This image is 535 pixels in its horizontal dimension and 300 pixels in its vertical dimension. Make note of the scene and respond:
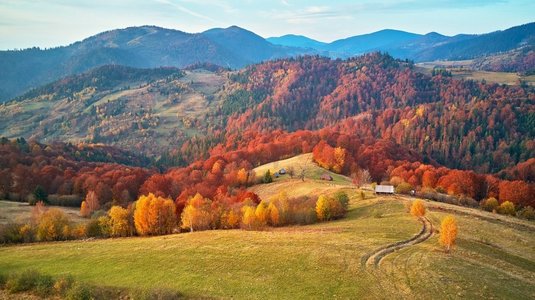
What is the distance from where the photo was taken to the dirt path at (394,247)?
53.3m

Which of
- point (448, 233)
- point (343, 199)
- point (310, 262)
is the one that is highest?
point (448, 233)

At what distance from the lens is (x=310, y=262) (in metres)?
53.3

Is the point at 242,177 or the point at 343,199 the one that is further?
the point at 242,177

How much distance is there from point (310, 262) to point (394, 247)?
14.0 m

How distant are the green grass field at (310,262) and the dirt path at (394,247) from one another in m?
1.10

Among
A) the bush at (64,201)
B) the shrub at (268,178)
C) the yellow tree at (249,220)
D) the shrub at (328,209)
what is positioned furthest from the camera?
the shrub at (268,178)

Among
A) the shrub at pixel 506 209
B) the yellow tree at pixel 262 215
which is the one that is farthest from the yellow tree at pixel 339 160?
the yellow tree at pixel 262 215

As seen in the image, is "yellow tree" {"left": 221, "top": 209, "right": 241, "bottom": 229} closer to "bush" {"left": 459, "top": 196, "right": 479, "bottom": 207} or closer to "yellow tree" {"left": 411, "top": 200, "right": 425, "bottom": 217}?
"yellow tree" {"left": 411, "top": 200, "right": 425, "bottom": 217}

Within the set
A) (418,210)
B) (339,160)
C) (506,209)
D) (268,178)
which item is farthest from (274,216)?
(339,160)

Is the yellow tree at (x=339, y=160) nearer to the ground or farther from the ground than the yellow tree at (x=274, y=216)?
nearer to the ground

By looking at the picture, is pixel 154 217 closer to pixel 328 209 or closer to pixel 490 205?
pixel 328 209

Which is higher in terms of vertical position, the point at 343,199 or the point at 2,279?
the point at 2,279

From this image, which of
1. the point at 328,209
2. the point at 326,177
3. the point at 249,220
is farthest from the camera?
the point at 326,177

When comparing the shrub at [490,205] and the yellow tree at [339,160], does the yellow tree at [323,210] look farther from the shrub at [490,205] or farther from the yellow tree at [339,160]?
the yellow tree at [339,160]
